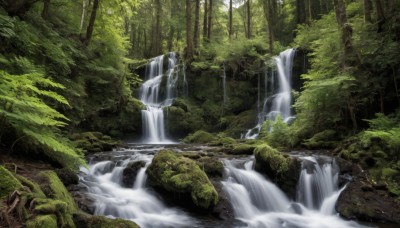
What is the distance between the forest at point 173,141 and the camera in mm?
5816

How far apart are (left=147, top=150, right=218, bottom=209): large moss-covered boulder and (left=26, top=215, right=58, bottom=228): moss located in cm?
336

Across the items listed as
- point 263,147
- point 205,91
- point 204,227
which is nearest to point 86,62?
point 263,147

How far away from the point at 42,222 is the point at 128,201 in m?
3.59

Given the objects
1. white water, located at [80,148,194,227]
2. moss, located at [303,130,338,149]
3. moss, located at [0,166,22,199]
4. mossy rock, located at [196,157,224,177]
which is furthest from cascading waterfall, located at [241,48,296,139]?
moss, located at [0,166,22,199]

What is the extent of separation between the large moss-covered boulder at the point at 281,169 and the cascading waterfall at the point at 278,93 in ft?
27.1

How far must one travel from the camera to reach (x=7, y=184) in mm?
4477

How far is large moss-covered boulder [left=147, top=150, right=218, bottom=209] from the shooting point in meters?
6.99

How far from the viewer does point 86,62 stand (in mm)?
11477

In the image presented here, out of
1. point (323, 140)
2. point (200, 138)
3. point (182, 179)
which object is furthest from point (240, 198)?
point (200, 138)

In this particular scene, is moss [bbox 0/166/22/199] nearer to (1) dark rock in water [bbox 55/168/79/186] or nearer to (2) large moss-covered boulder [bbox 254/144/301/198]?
(1) dark rock in water [bbox 55/168/79/186]

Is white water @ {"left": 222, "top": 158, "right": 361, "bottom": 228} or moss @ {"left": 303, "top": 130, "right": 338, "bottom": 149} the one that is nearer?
white water @ {"left": 222, "top": 158, "right": 361, "bottom": 228}

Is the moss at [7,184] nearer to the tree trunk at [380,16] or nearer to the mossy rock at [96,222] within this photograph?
the mossy rock at [96,222]

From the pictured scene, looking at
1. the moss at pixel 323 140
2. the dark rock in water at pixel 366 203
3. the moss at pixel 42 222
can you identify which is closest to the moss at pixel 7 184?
the moss at pixel 42 222

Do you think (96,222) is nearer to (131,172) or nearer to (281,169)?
(131,172)
